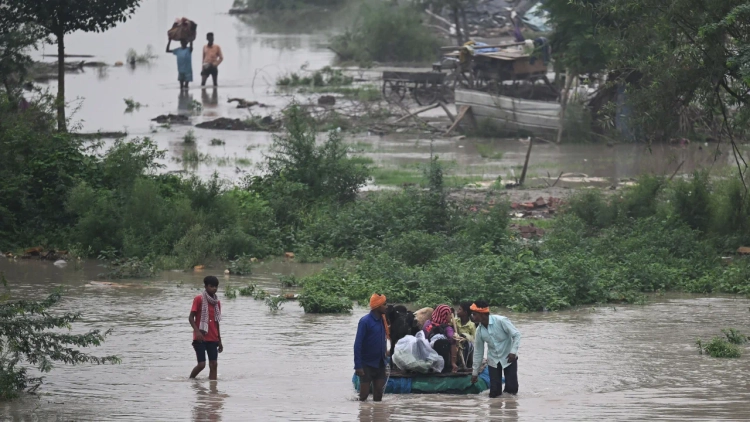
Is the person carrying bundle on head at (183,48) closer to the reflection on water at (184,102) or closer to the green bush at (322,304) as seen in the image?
the reflection on water at (184,102)

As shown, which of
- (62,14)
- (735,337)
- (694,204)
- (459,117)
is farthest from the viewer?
(459,117)

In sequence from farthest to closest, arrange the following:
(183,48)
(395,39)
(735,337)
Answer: (395,39) < (183,48) < (735,337)

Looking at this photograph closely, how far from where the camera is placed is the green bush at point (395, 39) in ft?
150

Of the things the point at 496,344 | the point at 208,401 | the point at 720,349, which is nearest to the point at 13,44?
the point at 208,401

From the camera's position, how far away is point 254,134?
3003 cm

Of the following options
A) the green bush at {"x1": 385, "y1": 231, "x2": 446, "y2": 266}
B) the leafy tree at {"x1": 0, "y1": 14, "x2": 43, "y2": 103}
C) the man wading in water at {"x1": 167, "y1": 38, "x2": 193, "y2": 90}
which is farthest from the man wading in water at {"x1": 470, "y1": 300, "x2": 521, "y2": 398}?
the man wading in water at {"x1": 167, "y1": 38, "x2": 193, "y2": 90}

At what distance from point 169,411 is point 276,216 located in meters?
9.91

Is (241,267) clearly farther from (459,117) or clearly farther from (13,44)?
(459,117)

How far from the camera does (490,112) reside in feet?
98.2

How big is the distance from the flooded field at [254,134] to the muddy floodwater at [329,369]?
5.08m

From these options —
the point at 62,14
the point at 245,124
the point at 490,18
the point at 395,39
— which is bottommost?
the point at 245,124

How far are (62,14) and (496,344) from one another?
15247 mm

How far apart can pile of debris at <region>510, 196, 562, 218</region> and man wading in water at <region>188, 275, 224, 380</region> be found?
10.3 meters

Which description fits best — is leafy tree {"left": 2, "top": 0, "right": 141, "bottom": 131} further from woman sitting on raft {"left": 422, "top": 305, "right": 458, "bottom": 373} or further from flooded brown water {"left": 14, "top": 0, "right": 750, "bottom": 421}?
woman sitting on raft {"left": 422, "top": 305, "right": 458, "bottom": 373}
